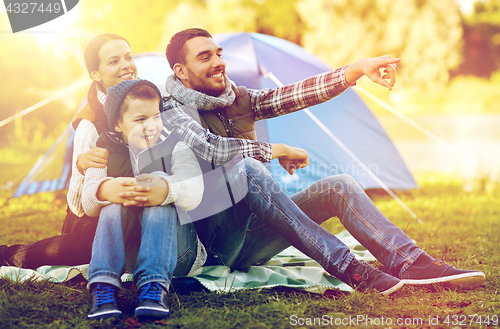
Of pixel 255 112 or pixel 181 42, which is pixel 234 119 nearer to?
pixel 255 112

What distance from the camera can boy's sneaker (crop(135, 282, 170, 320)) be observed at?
4.74 feet

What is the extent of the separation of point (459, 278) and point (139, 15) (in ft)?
52.5

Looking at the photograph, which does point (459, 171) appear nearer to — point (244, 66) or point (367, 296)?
point (244, 66)

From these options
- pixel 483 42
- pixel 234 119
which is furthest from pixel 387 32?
pixel 234 119

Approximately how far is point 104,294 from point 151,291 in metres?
0.16

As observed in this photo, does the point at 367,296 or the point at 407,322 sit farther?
the point at 367,296

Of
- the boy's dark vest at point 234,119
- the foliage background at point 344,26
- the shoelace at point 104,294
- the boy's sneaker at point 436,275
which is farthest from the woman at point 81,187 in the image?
the foliage background at point 344,26

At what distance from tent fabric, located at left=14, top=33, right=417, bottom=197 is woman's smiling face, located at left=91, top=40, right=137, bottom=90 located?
1.09m

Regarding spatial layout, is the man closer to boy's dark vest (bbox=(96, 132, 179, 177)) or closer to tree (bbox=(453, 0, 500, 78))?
boy's dark vest (bbox=(96, 132, 179, 177))

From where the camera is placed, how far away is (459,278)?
5.54 feet

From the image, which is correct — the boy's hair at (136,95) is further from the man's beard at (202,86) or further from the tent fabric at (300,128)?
the tent fabric at (300,128)

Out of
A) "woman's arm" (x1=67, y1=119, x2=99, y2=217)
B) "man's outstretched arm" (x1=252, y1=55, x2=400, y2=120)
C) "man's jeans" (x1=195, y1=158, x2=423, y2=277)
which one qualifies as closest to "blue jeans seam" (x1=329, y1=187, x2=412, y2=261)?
"man's jeans" (x1=195, y1=158, x2=423, y2=277)

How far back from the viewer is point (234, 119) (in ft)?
6.96

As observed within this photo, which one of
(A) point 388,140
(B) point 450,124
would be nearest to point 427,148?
(B) point 450,124
